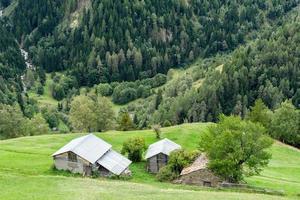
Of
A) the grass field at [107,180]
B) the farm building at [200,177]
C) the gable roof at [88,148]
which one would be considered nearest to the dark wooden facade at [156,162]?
the grass field at [107,180]

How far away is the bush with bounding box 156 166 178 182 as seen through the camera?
9501 cm

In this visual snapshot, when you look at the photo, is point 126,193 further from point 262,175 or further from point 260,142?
point 262,175

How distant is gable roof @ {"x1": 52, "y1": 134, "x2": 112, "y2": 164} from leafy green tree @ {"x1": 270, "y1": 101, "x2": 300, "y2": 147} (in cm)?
6015

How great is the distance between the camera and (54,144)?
120 m

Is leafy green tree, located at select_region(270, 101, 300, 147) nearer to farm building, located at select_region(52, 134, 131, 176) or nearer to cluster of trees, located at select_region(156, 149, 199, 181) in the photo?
cluster of trees, located at select_region(156, 149, 199, 181)

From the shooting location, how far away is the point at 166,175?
9581 centimetres

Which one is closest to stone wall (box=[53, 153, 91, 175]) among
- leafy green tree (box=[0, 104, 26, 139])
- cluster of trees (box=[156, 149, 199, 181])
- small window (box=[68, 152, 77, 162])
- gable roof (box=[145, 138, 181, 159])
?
small window (box=[68, 152, 77, 162])

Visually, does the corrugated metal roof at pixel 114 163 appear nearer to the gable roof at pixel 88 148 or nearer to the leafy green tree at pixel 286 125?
the gable roof at pixel 88 148

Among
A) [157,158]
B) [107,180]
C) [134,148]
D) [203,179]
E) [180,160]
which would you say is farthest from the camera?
[134,148]

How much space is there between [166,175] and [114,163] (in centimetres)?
947

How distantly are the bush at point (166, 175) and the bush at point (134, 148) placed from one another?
12384 millimetres

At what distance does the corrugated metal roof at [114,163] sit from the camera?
309ft

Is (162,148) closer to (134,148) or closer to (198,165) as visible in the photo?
(134,148)

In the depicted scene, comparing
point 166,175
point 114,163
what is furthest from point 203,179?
point 114,163
